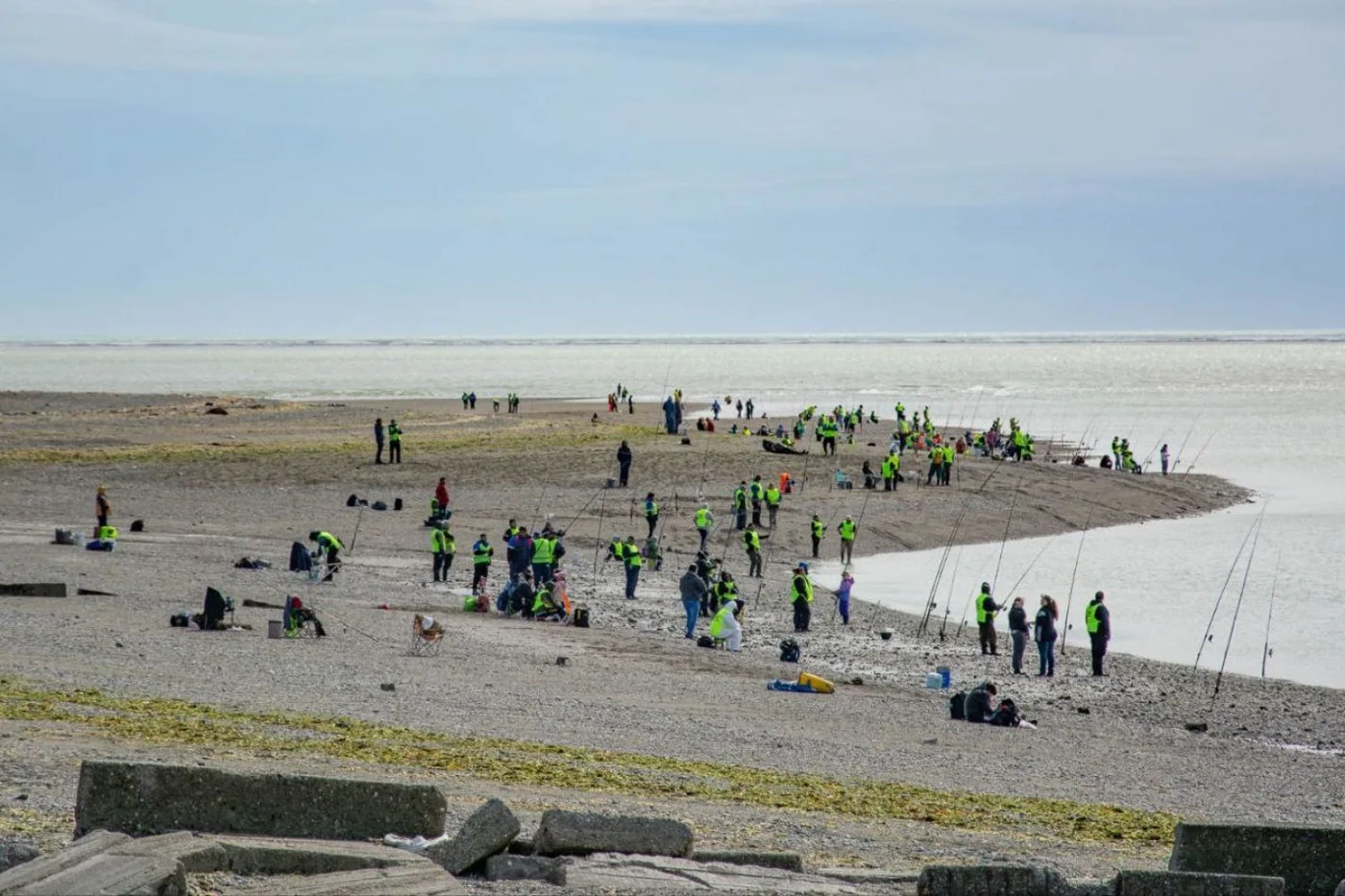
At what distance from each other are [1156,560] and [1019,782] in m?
22.7

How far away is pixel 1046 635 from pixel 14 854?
54.2 ft

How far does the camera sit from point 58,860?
7078 mm

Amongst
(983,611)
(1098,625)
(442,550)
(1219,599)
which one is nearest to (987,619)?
(983,611)

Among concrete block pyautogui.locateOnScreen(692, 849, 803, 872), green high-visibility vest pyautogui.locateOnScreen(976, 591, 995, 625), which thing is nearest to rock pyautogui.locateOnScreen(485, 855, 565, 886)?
concrete block pyautogui.locateOnScreen(692, 849, 803, 872)

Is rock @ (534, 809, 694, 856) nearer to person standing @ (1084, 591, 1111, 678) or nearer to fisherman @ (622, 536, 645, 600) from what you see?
person standing @ (1084, 591, 1111, 678)

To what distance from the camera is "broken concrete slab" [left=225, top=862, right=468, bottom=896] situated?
7391mm

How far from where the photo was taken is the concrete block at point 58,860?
269 inches

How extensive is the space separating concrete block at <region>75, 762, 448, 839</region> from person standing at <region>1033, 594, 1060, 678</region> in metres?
14.7

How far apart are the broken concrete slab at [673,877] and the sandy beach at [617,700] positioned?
3.66 feet

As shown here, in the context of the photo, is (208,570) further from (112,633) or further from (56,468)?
(56,468)

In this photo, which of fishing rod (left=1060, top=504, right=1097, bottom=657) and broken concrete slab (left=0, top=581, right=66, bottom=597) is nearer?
broken concrete slab (left=0, top=581, right=66, bottom=597)

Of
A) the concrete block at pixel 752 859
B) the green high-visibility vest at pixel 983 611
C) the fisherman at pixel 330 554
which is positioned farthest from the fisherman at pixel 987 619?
the concrete block at pixel 752 859

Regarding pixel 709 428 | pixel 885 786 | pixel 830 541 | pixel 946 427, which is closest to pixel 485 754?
pixel 885 786

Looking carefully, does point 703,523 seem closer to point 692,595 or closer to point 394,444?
point 692,595
